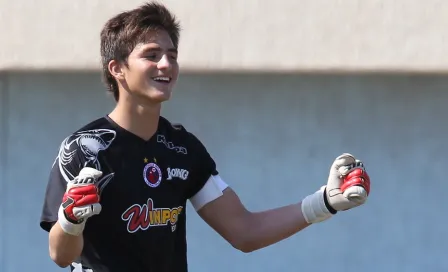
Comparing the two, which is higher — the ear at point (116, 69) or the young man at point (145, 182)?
the ear at point (116, 69)

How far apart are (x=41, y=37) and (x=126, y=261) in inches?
106

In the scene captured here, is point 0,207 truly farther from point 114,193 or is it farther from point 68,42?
Result: point 114,193

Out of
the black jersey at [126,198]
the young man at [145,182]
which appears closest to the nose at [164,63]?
the young man at [145,182]

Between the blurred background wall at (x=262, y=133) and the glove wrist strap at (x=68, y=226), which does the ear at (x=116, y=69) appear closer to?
the glove wrist strap at (x=68, y=226)

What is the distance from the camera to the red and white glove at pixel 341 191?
10.4 ft

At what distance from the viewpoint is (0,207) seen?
5.91 meters

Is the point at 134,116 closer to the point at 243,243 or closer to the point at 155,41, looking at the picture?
the point at 155,41

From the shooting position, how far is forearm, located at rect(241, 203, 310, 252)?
3361 mm

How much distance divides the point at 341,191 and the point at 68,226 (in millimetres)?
908

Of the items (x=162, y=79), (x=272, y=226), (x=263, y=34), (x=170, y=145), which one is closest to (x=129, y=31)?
(x=162, y=79)

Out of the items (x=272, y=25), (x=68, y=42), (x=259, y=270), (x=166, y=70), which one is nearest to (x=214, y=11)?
(x=272, y=25)

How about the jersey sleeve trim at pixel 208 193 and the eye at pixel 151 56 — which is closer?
the eye at pixel 151 56

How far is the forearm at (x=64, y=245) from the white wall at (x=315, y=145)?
2878mm

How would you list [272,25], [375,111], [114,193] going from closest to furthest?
[114,193] < [272,25] < [375,111]
